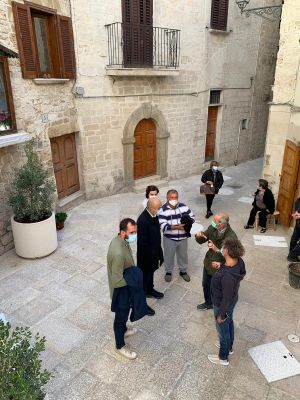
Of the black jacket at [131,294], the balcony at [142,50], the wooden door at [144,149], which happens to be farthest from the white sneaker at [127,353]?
the wooden door at [144,149]

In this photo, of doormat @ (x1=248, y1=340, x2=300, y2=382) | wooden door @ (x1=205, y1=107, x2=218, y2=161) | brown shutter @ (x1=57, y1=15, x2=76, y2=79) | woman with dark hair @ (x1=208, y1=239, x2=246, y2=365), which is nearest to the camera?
woman with dark hair @ (x1=208, y1=239, x2=246, y2=365)

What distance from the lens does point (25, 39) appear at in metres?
6.71

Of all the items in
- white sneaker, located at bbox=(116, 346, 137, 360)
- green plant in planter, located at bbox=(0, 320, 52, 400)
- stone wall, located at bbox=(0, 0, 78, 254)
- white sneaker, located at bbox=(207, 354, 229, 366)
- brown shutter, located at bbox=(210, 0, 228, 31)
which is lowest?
white sneaker, located at bbox=(207, 354, 229, 366)

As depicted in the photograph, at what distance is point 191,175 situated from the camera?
12.7m

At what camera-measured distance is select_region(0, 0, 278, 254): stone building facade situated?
295 inches

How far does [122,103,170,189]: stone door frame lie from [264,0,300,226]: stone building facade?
3843mm

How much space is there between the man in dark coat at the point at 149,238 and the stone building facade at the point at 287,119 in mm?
4178

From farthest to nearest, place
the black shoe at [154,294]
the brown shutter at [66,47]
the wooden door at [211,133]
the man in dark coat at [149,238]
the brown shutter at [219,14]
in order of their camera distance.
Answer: the wooden door at [211,133] → the brown shutter at [219,14] → the brown shutter at [66,47] → the black shoe at [154,294] → the man in dark coat at [149,238]

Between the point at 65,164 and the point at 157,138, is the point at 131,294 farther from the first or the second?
the point at 157,138

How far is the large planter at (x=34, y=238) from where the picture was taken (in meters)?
6.18

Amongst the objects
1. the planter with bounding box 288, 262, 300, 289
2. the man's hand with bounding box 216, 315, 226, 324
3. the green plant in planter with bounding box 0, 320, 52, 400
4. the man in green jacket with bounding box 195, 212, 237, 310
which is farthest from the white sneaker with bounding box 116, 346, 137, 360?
the planter with bounding box 288, 262, 300, 289

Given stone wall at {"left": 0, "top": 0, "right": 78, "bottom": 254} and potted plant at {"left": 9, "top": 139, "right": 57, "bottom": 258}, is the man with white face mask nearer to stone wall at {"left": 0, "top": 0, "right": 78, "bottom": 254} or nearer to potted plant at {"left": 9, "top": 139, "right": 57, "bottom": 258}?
potted plant at {"left": 9, "top": 139, "right": 57, "bottom": 258}

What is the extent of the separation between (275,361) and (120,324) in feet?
6.71

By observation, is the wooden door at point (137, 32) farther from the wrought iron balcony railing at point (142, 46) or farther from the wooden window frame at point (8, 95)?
the wooden window frame at point (8, 95)
